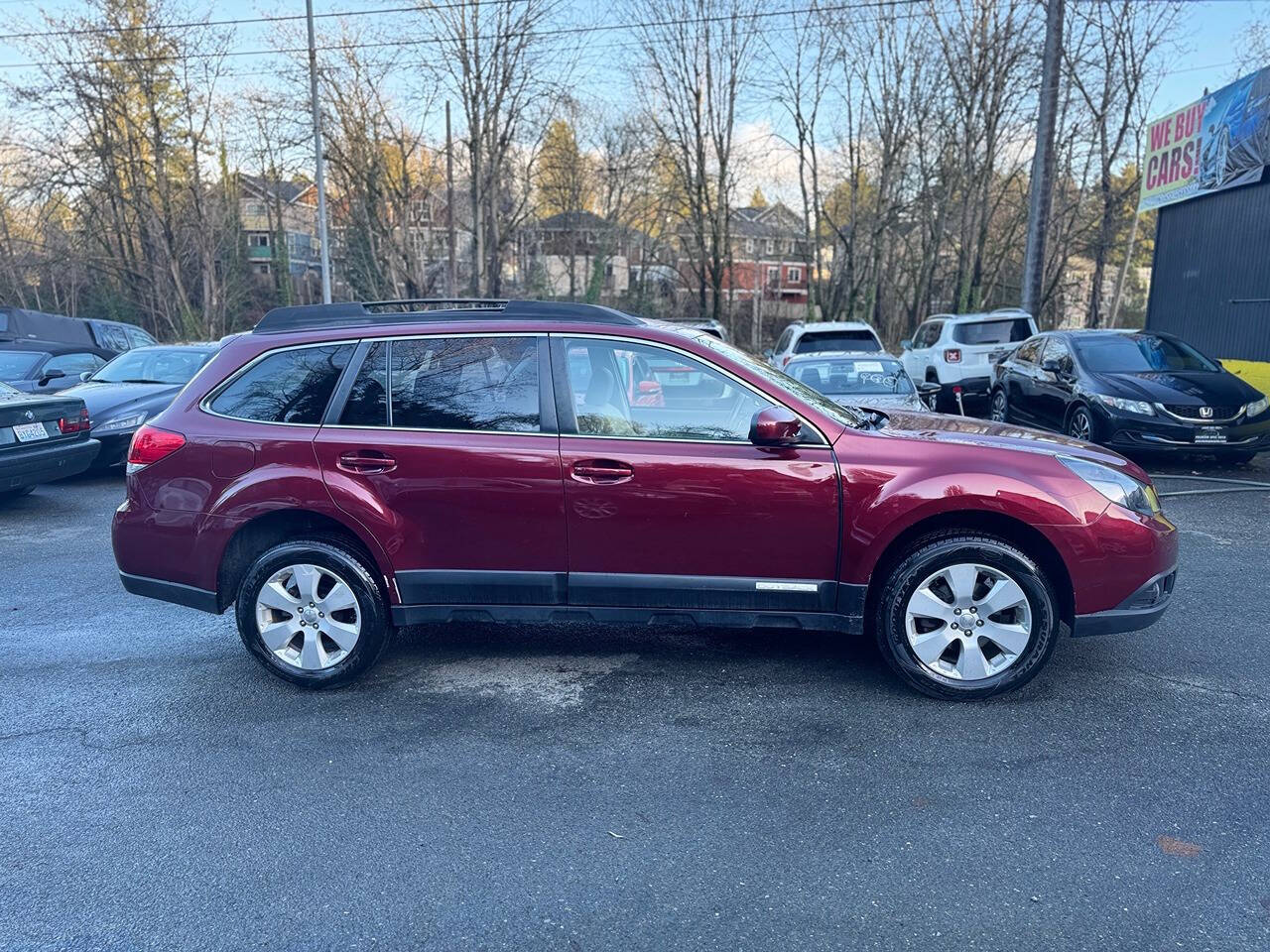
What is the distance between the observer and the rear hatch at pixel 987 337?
573 inches

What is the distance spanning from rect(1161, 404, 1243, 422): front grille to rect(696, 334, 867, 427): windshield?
632 centimetres

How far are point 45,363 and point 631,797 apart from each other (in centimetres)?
1314

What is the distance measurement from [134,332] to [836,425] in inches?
661

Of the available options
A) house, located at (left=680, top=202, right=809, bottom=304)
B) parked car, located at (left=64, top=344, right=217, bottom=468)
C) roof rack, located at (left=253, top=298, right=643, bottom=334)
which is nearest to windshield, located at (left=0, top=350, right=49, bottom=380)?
parked car, located at (left=64, top=344, right=217, bottom=468)

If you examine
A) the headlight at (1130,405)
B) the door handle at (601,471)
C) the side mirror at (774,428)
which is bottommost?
the headlight at (1130,405)

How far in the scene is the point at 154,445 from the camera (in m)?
4.30

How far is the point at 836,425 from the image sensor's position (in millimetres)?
4082

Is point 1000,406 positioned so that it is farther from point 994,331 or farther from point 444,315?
point 444,315

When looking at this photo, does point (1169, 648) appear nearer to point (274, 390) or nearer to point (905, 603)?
point (905, 603)

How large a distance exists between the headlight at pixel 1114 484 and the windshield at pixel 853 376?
18.4 feet

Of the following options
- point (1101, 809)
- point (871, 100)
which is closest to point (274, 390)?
point (1101, 809)

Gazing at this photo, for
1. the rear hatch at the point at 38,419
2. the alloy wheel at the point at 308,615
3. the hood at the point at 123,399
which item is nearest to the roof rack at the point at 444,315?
the alloy wheel at the point at 308,615

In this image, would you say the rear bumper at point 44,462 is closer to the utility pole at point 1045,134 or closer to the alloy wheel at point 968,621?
the alloy wheel at point 968,621

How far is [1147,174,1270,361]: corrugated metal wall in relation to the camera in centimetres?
1380
